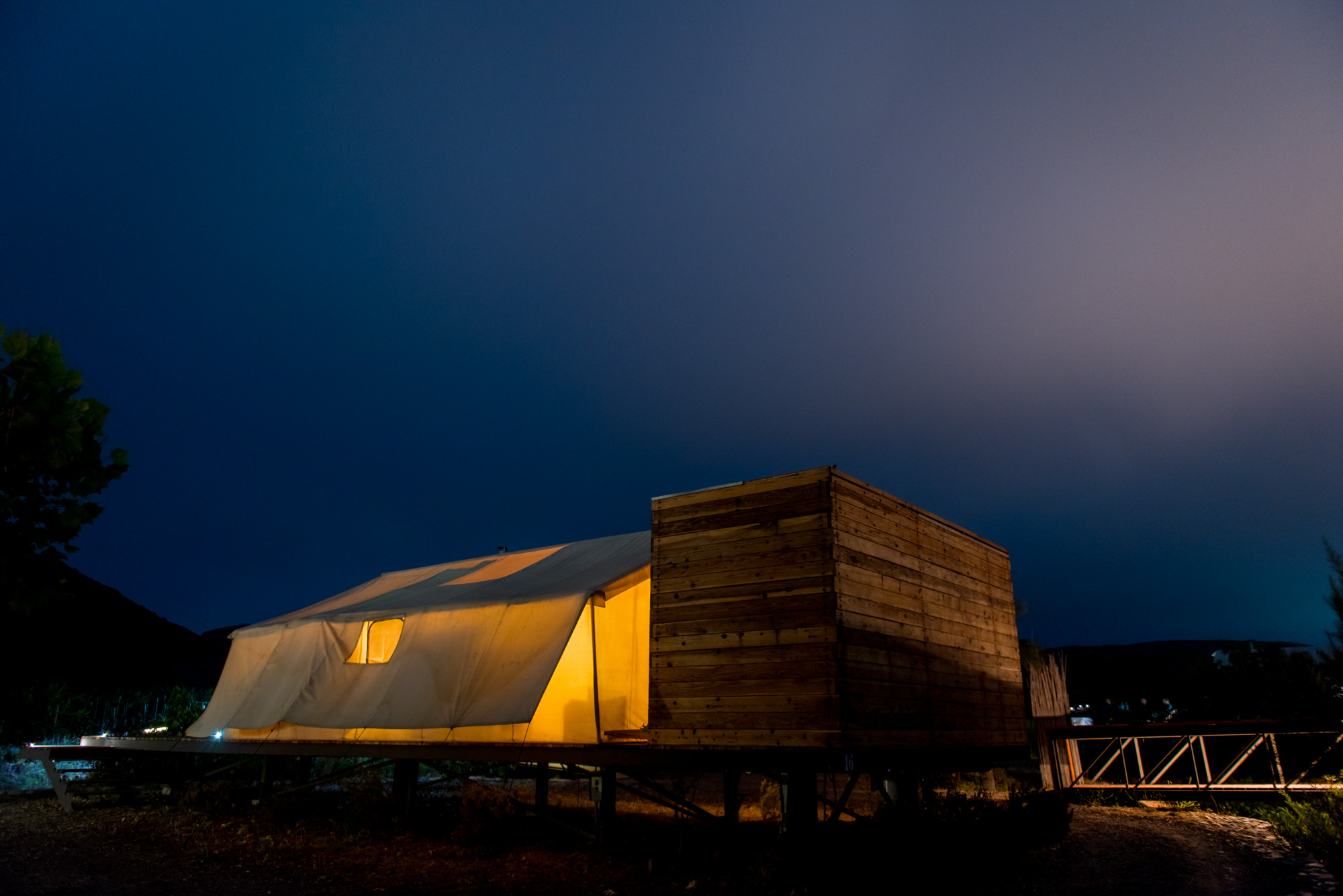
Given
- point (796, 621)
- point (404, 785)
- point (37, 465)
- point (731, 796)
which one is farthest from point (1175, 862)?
point (37, 465)

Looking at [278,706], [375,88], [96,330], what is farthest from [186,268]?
[278,706]

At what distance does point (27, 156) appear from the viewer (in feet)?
204

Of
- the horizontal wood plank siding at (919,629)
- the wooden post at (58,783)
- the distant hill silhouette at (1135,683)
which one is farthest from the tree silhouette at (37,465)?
the distant hill silhouette at (1135,683)

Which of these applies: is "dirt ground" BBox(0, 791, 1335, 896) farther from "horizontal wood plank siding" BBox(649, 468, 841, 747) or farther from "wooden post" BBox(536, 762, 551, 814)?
"horizontal wood plank siding" BBox(649, 468, 841, 747)

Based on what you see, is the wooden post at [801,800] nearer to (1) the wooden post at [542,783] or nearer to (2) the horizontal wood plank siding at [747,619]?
(2) the horizontal wood plank siding at [747,619]

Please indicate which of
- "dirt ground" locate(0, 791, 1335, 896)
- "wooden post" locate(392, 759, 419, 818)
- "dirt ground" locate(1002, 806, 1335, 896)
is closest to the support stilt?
"dirt ground" locate(0, 791, 1335, 896)

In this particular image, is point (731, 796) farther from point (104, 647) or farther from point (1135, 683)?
point (104, 647)

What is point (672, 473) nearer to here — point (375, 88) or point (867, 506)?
point (375, 88)

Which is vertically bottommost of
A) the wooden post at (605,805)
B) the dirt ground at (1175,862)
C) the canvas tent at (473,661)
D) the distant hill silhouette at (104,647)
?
the dirt ground at (1175,862)

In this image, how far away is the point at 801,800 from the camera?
721cm

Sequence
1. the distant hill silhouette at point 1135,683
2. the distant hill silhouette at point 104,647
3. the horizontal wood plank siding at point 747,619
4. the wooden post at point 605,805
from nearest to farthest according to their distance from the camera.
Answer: the horizontal wood plank siding at point 747,619
the wooden post at point 605,805
the distant hill silhouette at point 1135,683
the distant hill silhouette at point 104,647

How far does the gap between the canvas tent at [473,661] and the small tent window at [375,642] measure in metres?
0.01

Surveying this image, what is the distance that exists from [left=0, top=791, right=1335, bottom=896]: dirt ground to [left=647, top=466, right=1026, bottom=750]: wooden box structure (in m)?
1.03

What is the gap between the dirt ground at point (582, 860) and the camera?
21.9 feet
